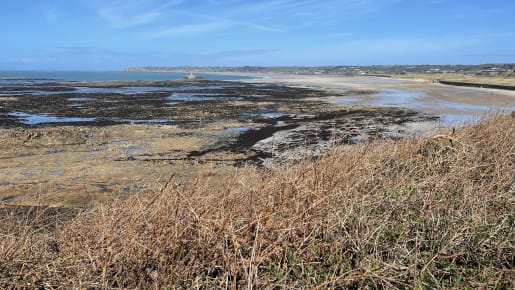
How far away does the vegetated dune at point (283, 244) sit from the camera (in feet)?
9.05

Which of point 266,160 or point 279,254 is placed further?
point 266,160

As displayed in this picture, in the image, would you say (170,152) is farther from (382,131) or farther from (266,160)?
(382,131)

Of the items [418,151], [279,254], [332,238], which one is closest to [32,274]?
Answer: [279,254]

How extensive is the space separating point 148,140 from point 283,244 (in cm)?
1579

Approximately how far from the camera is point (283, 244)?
9.80 ft

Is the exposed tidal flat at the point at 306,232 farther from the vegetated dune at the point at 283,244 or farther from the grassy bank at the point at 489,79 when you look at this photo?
the grassy bank at the point at 489,79

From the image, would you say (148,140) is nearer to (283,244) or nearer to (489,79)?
(283,244)

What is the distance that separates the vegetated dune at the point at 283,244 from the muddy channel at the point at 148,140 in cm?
136

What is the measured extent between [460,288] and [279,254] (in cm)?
123

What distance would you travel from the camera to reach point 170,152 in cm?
1565

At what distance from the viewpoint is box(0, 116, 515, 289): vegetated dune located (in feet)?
9.05

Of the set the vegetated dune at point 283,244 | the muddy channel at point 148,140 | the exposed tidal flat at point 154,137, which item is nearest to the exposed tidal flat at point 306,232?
the vegetated dune at point 283,244

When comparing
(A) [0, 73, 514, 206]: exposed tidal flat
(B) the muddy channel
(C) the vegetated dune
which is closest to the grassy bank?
(A) [0, 73, 514, 206]: exposed tidal flat

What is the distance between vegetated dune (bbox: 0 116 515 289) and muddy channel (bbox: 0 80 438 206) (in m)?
1.36
